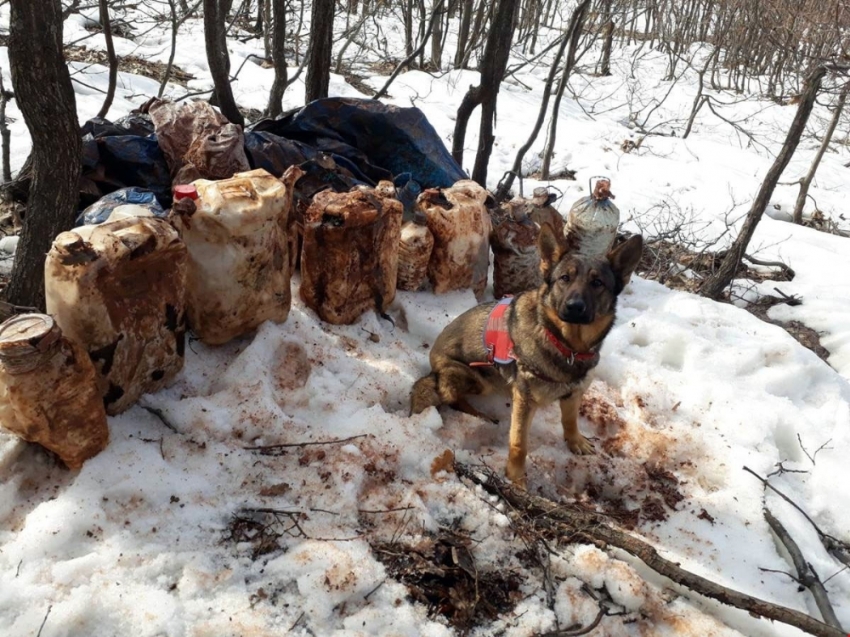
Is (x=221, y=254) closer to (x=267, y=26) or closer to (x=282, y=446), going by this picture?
(x=282, y=446)

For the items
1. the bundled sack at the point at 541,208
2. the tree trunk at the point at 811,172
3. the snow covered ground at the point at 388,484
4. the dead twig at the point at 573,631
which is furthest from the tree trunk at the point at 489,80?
the tree trunk at the point at 811,172

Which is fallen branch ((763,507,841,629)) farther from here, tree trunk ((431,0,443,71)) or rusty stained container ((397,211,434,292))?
tree trunk ((431,0,443,71))

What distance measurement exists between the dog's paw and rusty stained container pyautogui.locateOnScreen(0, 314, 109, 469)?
8.11 ft

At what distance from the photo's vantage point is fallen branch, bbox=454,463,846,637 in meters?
2.27

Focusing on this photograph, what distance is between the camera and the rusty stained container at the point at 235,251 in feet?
10.1

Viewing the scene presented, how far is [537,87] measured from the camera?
53.4ft

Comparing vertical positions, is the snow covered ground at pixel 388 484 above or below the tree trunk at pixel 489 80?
below

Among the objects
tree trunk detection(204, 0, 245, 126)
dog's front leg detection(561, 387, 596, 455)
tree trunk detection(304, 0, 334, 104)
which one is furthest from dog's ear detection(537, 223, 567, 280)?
tree trunk detection(204, 0, 245, 126)

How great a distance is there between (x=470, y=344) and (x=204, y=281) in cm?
155

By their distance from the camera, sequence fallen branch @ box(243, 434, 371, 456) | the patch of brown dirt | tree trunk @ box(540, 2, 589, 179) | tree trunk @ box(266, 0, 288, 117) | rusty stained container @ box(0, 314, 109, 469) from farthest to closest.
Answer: tree trunk @ box(540, 2, 589, 179), tree trunk @ box(266, 0, 288, 117), fallen branch @ box(243, 434, 371, 456), the patch of brown dirt, rusty stained container @ box(0, 314, 109, 469)

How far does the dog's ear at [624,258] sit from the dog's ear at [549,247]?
265 millimetres

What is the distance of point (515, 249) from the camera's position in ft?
14.9

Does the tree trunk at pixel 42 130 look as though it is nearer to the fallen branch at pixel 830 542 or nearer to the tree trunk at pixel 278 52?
the tree trunk at pixel 278 52

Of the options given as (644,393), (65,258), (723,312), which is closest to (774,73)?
(723,312)
